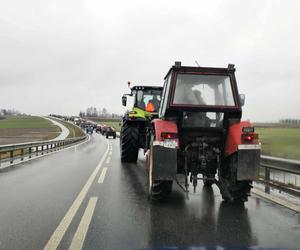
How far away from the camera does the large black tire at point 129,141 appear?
55.8 feet

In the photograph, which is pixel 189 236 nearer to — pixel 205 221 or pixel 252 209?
pixel 205 221

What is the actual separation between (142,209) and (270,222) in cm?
229

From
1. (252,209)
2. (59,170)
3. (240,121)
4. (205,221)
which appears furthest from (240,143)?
(59,170)

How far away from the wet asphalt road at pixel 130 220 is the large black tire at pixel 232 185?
0.70 feet

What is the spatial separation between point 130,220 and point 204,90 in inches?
121

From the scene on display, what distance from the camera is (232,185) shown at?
840cm

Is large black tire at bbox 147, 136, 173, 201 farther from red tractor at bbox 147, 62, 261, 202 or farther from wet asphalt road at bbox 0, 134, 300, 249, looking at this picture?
wet asphalt road at bbox 0, 134, 300, 249

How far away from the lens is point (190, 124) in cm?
852

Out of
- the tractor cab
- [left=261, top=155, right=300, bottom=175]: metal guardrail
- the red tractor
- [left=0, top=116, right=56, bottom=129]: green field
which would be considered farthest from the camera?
[left=0, top=116, right=56, bottom=129]: green field

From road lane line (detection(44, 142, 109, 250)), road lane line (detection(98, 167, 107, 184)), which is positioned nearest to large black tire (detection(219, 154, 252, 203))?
road lane line (detection(44, 142, 109, 250))

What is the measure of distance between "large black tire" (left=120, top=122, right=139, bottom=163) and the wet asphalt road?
627 cm

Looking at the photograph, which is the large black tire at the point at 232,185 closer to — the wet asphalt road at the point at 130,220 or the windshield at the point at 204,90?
the wet asphalt road at the point at 130,220

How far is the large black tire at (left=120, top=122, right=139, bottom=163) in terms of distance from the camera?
55.8ft

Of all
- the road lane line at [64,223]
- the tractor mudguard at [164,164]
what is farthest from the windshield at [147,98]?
the tractor mudguard at [164,164]
